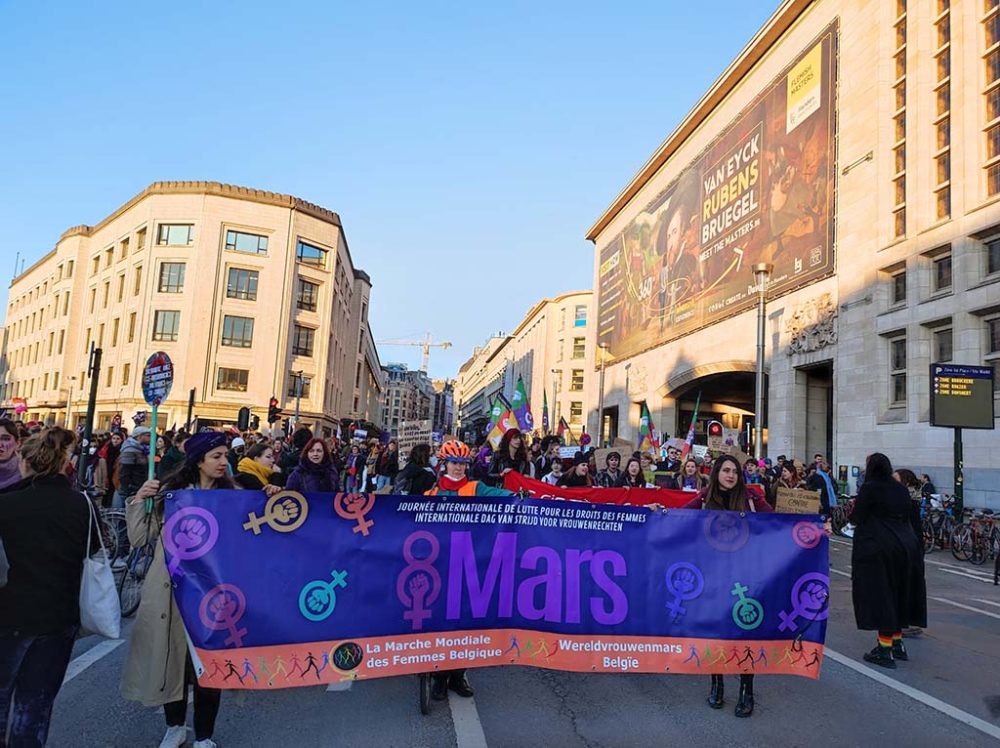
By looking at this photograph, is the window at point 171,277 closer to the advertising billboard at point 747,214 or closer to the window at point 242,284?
the window at point 242,284

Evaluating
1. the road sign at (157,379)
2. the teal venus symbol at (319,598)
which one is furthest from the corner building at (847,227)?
the teal venus symbol at (319,598)

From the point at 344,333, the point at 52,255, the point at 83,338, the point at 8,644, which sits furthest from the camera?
the point at 52,255

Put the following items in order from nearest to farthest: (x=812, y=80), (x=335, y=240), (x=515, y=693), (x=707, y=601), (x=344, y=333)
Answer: (x=707, y=601)
(x=515, y=693)
(x=812, y=80)
(x=335, y=240)
(x=344, y=333)

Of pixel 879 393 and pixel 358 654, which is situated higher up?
pixel 879 393

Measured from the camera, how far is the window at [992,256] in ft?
65.2

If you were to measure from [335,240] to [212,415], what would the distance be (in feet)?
52.0

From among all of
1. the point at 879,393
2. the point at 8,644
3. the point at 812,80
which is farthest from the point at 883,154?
the point at 8,644

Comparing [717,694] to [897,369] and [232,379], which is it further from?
[232,379]

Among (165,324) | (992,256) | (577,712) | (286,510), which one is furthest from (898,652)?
(165,324)

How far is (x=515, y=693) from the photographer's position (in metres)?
5.25

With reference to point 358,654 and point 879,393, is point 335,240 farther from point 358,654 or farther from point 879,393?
point 358,654

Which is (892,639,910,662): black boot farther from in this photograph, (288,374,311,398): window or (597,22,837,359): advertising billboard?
(288,374,311,398): window

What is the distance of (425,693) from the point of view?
4.71 m

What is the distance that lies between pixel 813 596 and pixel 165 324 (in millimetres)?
49756
